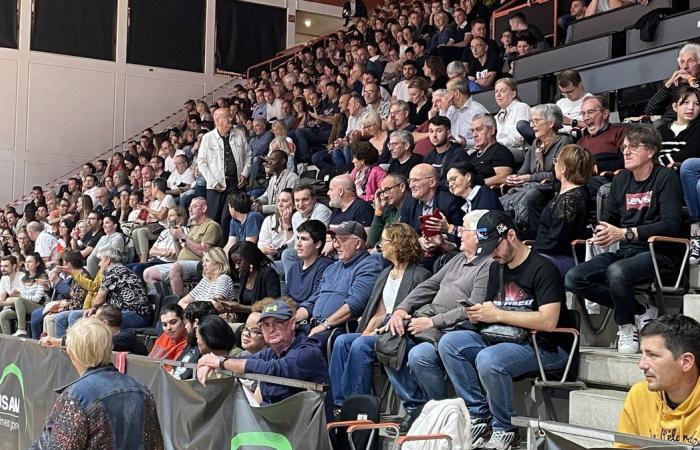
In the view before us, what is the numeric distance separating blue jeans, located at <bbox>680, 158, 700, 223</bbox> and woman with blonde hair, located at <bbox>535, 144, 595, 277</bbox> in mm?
582

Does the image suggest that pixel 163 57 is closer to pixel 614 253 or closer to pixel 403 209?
pixel 403 209

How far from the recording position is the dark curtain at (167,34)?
881 inches

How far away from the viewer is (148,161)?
18.8m

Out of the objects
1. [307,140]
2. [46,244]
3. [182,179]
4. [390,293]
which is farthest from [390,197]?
[46,244]

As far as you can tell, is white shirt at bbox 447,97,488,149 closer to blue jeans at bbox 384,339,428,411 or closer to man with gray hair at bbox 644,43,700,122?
man with gray hair at bbox 644,43,700,122

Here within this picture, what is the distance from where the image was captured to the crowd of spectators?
5.88 metres

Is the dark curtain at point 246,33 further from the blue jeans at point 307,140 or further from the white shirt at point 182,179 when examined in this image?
the blue jeans at point 307,140

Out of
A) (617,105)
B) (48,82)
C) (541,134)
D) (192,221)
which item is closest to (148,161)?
(48,82)

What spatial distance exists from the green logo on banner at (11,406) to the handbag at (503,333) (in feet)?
12.5

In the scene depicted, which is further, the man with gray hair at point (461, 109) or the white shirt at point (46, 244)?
the white shirt at point (46, 244)

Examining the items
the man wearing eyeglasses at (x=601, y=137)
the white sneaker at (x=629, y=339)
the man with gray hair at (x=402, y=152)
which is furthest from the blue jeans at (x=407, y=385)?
the man with gray hair at (x=402, y=152)

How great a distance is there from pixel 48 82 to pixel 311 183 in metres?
12.9

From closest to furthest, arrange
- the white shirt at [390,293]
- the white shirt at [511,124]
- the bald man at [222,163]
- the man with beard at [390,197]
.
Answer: the white shirt at [390,293], the man with beard at [390,197], the white shirt at [511,124], the bald man at [222,163]

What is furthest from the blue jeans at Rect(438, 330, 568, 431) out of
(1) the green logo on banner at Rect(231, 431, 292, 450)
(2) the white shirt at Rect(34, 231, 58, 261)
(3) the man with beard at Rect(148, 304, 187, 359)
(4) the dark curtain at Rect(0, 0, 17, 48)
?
(4) the dark curtain at Rect(0, 0, 17, 48)
